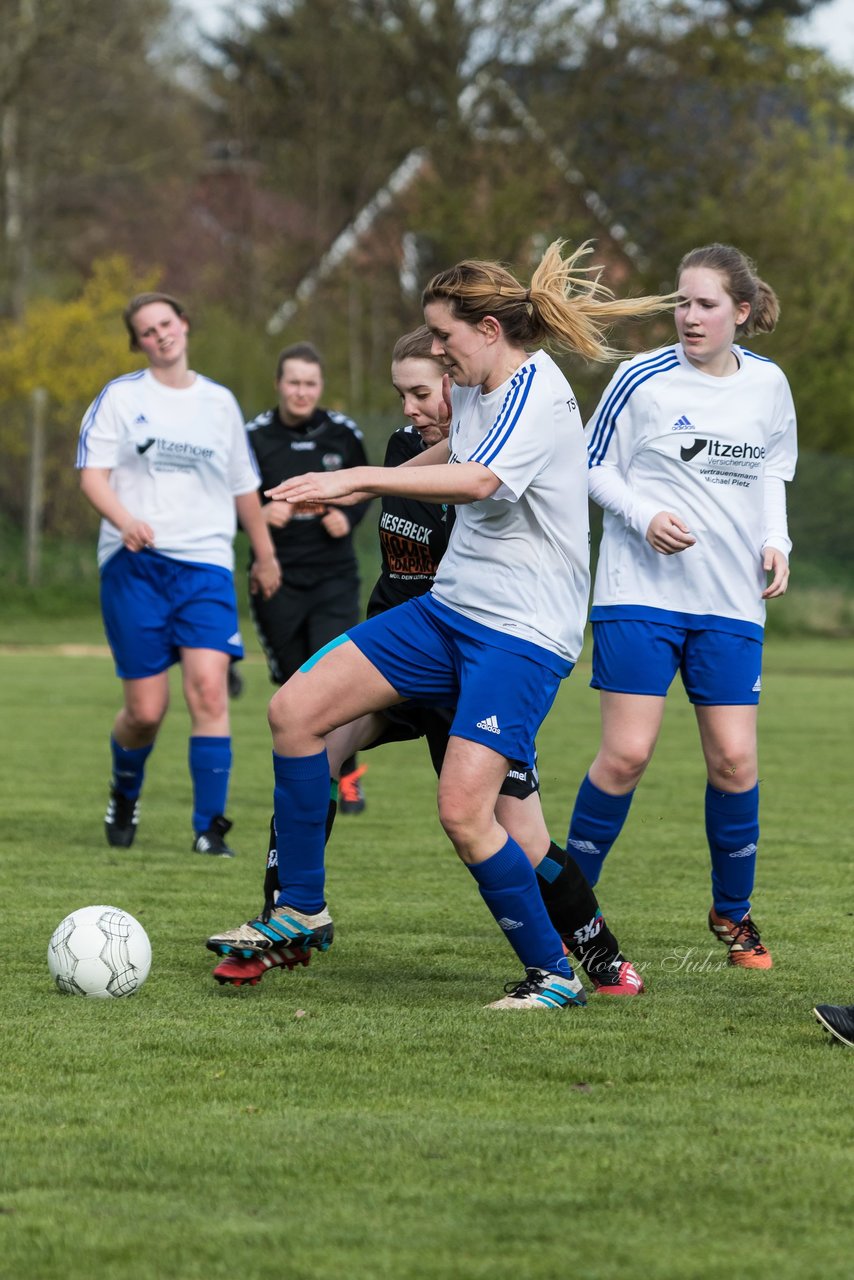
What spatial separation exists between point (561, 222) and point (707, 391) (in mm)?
24900

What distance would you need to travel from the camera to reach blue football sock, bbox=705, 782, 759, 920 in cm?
550

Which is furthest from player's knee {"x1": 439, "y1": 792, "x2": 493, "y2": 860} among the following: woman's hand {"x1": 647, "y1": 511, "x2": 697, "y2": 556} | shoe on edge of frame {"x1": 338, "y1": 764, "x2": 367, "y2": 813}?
shoe on edge of frame {"x1": 338, "y1": 764, "x2": 367, "y2": 813}

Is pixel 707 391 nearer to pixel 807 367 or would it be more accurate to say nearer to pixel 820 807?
pixel 820 807

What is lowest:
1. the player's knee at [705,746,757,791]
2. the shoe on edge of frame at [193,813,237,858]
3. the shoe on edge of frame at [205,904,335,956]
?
the shoe on edge of frame at [193,813,237,858]

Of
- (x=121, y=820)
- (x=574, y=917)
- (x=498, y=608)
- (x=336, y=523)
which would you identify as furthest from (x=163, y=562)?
(x=498, y=608)

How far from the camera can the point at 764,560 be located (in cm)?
548

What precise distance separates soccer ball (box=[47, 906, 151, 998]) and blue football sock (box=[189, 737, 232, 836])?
2.82m

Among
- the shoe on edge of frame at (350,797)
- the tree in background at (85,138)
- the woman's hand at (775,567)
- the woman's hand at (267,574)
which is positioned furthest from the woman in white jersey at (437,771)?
the tree in background at (85,138)

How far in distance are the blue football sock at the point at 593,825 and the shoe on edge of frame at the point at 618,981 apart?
1.66ft

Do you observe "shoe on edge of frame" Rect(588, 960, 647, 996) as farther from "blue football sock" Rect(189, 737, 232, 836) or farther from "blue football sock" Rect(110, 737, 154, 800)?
"blue football sock" Rect(110, 737, 154, 800)

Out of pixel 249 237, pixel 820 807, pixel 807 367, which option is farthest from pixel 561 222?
pixel 820 807

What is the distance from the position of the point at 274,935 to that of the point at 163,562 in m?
3.17

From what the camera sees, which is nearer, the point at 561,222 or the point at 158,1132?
the point at 158,1132

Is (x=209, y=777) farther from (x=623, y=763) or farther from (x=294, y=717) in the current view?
(x=294, y=717)
